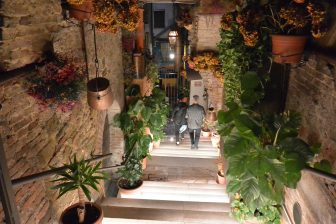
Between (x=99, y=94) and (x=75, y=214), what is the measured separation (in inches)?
54.9

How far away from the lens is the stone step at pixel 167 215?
5.07 metres

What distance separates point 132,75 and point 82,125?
3308 mm

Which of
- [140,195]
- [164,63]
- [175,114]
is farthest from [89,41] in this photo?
[164,63]

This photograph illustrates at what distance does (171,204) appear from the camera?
5.59m

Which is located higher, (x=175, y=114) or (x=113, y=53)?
(x=113, y=53)

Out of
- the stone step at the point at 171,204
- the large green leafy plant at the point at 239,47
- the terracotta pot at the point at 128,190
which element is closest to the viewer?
the large green leafy plant at the point at 239,47

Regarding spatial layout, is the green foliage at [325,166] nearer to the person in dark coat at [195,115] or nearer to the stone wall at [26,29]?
the stone wall at [26,29]

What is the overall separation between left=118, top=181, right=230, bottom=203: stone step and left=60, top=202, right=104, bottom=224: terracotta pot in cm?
303

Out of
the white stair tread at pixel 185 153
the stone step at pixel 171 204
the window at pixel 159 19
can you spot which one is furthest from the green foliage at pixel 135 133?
the window at pixel 159 19

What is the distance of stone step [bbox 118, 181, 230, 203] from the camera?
20.5 ft

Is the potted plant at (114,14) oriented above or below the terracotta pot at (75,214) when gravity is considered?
above

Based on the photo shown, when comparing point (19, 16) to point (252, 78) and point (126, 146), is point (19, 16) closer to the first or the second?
point (252, 78)

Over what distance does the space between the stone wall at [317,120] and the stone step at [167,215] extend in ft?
5.72

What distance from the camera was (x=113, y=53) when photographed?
19.3 feet
